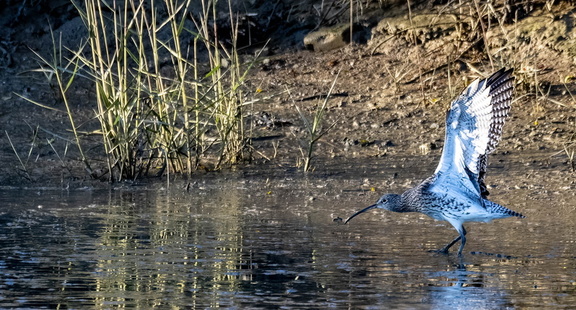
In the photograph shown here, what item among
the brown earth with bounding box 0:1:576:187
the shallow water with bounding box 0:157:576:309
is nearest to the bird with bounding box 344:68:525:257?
the shallow water with bounding box 0:157:576:309

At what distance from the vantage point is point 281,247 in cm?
652

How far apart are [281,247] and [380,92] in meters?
5.42

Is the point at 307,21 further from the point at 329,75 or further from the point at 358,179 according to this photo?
the point at 358,179

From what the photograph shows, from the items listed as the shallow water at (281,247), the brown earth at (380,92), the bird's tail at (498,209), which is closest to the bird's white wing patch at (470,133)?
the bird's tail at (498,209)

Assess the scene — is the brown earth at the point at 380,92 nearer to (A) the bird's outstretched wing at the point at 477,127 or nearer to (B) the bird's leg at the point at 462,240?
(A) the bird's outstretched wing at the point at 477,127

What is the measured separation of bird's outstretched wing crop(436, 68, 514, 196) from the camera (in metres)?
7.06

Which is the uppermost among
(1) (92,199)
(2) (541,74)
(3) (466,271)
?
(2) (541,74)

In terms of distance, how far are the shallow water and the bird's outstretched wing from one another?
551mm

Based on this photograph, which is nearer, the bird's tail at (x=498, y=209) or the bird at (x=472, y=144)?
the bird's tail at (x=498, y=209)

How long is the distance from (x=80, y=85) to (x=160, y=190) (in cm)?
398

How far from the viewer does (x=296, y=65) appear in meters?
12.5

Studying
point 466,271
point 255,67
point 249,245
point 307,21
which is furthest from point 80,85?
point 466,271

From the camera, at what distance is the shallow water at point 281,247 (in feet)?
16.7

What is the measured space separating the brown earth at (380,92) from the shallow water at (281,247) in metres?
0.63
